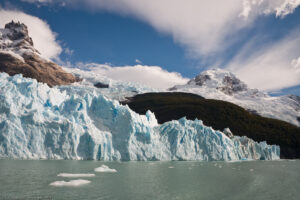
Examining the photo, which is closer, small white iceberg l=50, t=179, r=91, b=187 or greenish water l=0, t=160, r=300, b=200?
greenish water l=0, t=160, r=300, b=200

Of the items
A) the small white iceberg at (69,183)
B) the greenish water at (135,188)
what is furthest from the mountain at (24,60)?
the small white iceberg at (69,183)

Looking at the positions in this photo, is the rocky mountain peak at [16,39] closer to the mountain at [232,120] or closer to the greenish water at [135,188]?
the mountain at [232,120]

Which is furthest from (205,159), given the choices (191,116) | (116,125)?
(191,116)

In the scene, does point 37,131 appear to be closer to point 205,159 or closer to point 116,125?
point 116,125

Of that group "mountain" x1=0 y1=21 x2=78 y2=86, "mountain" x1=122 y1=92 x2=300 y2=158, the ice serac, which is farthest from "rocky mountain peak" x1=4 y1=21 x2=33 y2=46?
the ice serac

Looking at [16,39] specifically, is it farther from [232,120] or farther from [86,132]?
[86,132]

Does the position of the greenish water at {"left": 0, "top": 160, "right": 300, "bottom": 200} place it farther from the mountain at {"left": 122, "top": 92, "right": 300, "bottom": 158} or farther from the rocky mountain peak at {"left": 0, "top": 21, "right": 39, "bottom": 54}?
the rocky mountain peak at {"left": 0, "top": 21, "right": 39, "bottom": 54}
